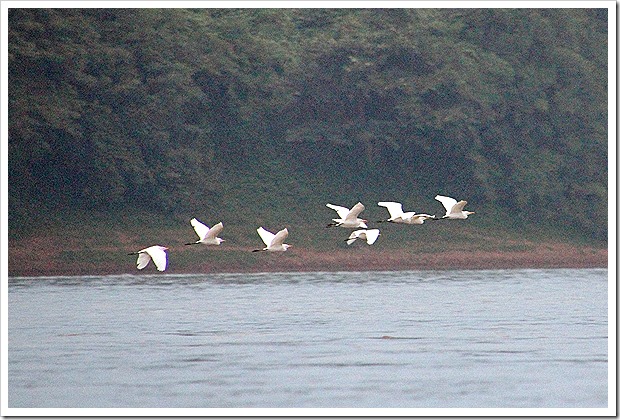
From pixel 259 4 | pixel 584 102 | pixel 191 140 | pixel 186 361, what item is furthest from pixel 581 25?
pixel 186 361

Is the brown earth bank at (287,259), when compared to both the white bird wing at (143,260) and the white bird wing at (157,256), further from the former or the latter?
the white bird wing at (157,256)

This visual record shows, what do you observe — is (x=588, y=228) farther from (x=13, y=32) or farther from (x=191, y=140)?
(x=13, y=32)

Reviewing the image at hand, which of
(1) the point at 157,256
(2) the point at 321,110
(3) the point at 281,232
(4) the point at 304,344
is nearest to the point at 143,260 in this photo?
(1) the point at 157,256

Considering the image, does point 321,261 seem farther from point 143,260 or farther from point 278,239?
point 143,260

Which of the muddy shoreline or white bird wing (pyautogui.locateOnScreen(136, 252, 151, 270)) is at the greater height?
white bird wing (pyautogui.locateOnScreen(136, 252, 151, 270))

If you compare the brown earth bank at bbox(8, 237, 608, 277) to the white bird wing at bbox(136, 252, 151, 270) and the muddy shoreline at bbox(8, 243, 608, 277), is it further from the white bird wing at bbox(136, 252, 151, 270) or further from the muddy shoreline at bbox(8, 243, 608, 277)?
the white bird wing at bbox(136, 252, 151, 270)

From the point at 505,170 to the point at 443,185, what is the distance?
2.06 metres

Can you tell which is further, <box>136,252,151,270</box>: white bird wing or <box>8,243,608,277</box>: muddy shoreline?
<box>8,243,608,277</box>: muddy shoreline

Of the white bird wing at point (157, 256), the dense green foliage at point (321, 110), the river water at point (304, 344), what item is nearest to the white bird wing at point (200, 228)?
the white bird wing at point (157, 256)

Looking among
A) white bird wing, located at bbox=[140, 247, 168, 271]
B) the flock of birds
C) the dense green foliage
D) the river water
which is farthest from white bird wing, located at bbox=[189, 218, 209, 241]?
the dense green foliage

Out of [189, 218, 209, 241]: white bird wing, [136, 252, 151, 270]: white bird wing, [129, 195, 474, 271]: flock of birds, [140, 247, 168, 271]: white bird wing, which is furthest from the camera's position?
[189, 218, 209, 241]: white bird wing

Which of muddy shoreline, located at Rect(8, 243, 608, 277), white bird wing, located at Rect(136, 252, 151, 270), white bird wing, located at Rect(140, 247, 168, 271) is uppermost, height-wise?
white bird wing, located at Rect(140, 247, 168, 271)

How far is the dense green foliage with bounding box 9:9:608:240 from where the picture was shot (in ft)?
127

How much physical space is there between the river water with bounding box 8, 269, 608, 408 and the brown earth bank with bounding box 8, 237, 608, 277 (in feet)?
6.43
